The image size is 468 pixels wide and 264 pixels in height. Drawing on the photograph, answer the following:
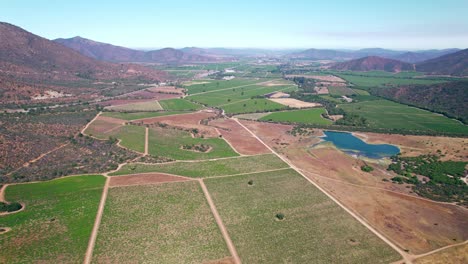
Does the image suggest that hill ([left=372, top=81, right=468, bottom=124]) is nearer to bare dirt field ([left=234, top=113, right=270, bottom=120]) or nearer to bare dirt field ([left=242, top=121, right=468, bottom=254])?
bare dirt field ([left=242, top=121, right=468, bottom=254])

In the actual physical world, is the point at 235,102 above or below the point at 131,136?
below

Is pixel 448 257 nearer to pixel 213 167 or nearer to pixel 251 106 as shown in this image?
pixel 213 167

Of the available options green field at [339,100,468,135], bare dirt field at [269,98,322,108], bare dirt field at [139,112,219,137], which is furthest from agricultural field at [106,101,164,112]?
green field at [339,100,468,135]

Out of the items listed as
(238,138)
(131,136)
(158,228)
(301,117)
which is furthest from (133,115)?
(158,228)

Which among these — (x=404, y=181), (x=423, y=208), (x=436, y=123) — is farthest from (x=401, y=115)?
(x=423, y=208)

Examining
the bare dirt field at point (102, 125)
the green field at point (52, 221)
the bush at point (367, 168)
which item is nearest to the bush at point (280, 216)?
the green field at point (52, 221)

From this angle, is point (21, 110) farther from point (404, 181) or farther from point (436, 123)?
point (436, 123)
